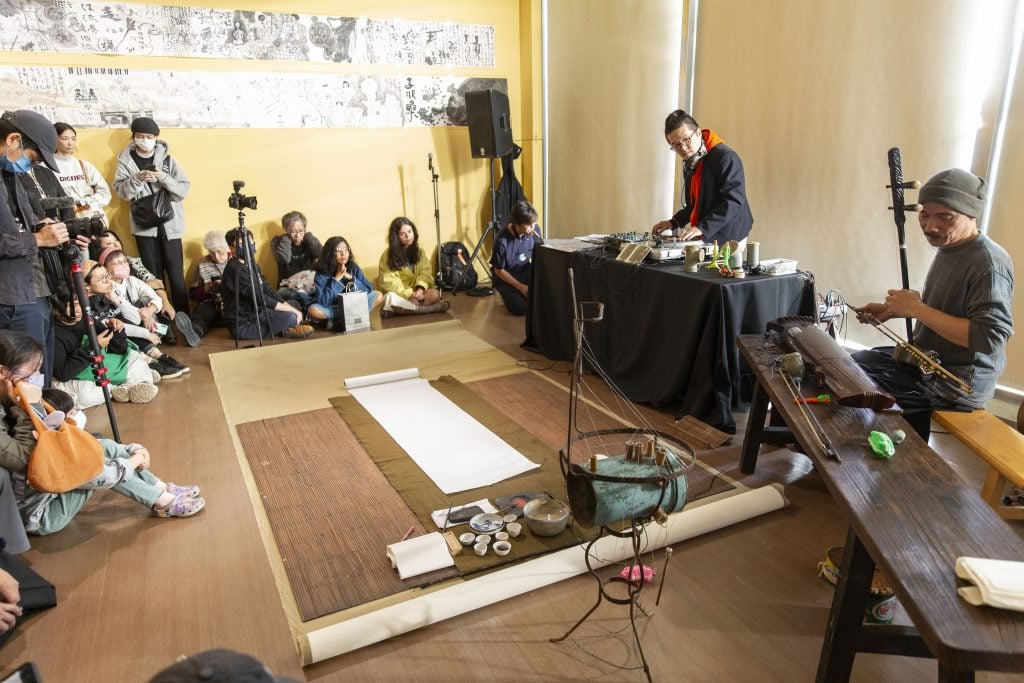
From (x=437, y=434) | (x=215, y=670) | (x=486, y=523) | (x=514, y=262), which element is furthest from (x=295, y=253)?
(x=215, y=670)

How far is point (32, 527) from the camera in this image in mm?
2303

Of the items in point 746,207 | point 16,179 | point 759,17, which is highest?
point 759,17

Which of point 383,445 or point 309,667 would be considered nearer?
point 309,667

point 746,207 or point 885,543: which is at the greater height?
point 746,207

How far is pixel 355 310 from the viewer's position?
4.95m

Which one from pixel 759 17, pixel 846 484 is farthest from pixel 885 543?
pixel 759 17

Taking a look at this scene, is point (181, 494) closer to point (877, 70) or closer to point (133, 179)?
point (133, 179)

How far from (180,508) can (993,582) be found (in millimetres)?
2445

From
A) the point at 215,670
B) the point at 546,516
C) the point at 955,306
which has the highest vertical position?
the point at 215,670

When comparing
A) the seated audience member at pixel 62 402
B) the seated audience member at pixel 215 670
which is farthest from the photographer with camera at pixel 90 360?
the seated audience member at pixel 215 670

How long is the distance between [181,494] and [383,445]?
0.83 meters

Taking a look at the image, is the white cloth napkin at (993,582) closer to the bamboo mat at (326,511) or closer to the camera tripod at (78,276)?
the bamboo mat at (326,511)

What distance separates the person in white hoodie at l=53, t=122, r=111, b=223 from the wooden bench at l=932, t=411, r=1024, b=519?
462 cm

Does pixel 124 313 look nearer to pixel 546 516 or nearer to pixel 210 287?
pixel 210 287
